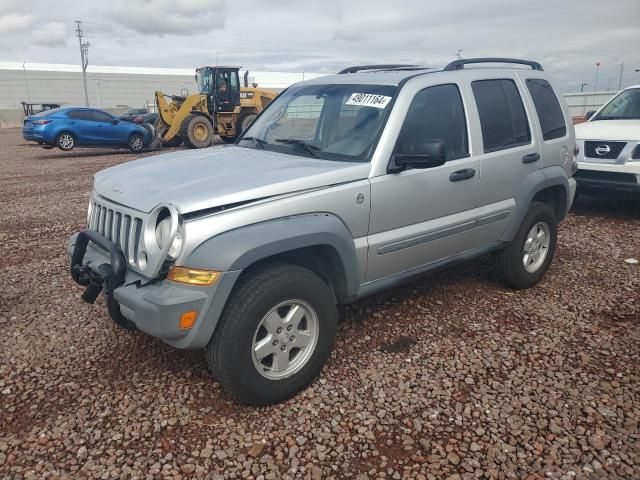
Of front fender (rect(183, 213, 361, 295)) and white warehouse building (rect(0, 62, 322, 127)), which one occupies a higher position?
white warehouse building (rect(0, 62, 322, 127))

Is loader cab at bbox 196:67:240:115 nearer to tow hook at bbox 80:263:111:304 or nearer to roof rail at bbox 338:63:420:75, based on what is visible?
roof rail at bbox 338:63:420:75

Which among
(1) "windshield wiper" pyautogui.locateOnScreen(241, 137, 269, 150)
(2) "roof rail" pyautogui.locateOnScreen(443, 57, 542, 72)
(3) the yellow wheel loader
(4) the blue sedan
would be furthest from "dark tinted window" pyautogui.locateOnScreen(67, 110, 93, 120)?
(2) "roof rail" pyautogui.locateOnScreen(443, 57, 542, 72)

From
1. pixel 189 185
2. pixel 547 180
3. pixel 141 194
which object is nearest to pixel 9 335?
pixel 141 194

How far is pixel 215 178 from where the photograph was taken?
10.1 feet

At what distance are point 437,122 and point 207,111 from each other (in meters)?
15.9

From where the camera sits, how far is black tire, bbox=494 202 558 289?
14.9 feet

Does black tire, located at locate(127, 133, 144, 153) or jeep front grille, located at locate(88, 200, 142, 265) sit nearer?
jeep front grille, located at locate(88, 200, 142, 265)

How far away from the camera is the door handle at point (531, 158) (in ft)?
14.4

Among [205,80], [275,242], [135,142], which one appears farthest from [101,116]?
[275,242]

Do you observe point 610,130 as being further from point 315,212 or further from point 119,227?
point 119,227

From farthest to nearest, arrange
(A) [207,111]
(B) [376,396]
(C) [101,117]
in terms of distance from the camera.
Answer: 1. (A) [207,111]
2. (C) [101,117]
3. (B) [376,396]

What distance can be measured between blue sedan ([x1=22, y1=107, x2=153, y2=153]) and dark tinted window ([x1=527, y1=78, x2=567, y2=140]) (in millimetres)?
15563

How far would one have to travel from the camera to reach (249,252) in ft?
8.86

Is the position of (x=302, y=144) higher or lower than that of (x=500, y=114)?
lower
